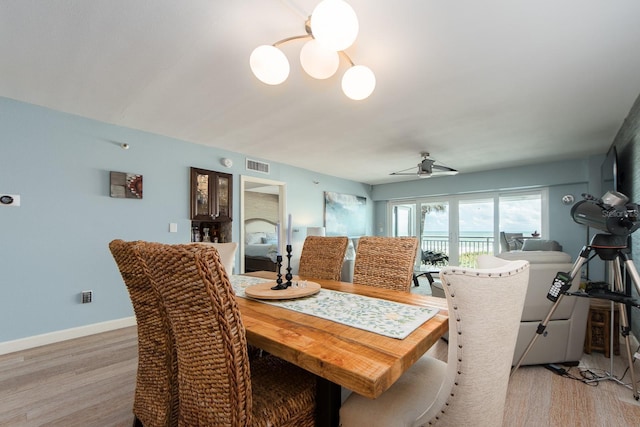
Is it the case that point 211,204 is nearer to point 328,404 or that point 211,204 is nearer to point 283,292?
point 283,292

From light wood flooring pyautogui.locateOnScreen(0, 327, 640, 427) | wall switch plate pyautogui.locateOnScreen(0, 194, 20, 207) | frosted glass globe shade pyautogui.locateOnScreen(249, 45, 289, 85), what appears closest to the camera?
frosted glass globe shade pyautogui.locateOnScreen(249, 45, 289, 85)

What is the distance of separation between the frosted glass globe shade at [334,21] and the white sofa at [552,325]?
2232 mm

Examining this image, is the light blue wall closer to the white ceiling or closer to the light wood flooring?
the white ceiling

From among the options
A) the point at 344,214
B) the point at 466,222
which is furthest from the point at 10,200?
the point at 466,222

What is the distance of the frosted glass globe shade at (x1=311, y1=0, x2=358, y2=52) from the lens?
113 centimetres

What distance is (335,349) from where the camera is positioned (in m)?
0.89

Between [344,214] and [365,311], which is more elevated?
[344,214]

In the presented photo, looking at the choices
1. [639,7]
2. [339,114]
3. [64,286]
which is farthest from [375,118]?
[64,286]

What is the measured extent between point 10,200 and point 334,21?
10.9 ft

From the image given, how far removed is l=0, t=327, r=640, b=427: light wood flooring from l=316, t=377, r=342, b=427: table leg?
49.7 inches

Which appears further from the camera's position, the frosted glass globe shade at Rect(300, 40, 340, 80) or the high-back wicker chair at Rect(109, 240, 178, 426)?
the frosted glass globe shade at Rect(300, 40, 340, 80)

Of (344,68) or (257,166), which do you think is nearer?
(344,68)

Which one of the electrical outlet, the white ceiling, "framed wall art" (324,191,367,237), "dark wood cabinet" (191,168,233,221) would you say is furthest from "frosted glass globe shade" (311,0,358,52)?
"framed wall art" (324,191,367,237)

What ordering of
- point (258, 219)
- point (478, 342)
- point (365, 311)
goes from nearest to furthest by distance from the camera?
1. point (478, 342)
2. point (365, 311)
3. point (258, 219)
